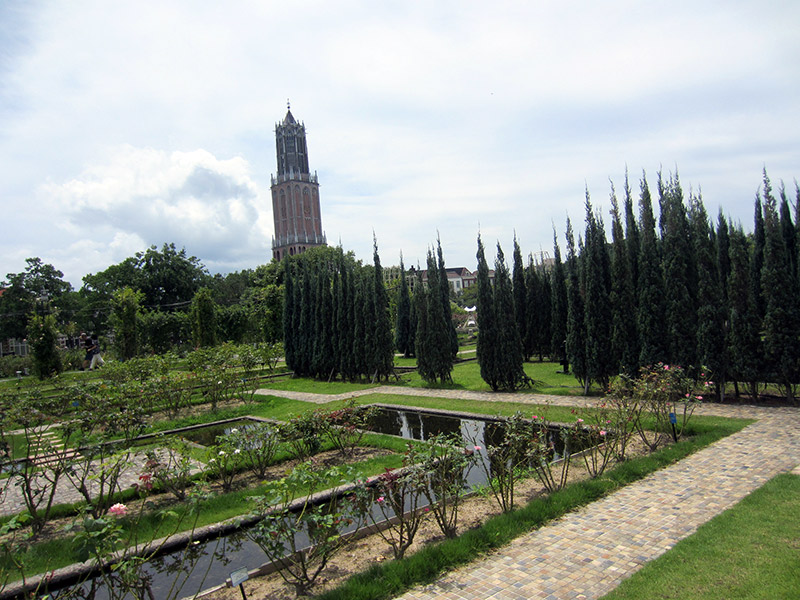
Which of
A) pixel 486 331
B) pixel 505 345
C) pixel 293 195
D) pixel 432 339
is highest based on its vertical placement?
pixel 293 195

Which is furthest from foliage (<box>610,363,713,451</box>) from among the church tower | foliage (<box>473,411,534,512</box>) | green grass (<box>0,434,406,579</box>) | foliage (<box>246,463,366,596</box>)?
the church tower

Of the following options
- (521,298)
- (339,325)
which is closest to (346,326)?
(339,325)

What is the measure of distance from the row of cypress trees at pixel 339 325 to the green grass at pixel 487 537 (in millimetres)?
12452

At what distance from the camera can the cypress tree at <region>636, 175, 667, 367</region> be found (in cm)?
1198

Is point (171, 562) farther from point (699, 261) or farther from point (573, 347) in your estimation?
point (699, 261)

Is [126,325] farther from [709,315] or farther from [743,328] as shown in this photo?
[743,328]

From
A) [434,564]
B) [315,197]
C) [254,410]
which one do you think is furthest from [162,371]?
[315,197]

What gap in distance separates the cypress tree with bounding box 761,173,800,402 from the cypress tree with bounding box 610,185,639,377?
2820mm

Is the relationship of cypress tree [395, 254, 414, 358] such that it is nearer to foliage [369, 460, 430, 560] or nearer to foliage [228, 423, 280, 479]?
foliage [228, 423, 280, 479]

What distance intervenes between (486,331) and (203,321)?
64.1ft

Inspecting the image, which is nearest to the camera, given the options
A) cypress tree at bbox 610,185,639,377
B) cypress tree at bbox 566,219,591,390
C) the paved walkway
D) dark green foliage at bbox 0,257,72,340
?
the paved walkway

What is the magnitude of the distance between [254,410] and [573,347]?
944 centimetres

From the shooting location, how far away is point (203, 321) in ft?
94.0

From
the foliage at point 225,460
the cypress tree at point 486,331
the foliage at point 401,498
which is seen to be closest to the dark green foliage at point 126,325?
the cypress tree at point 486,331
